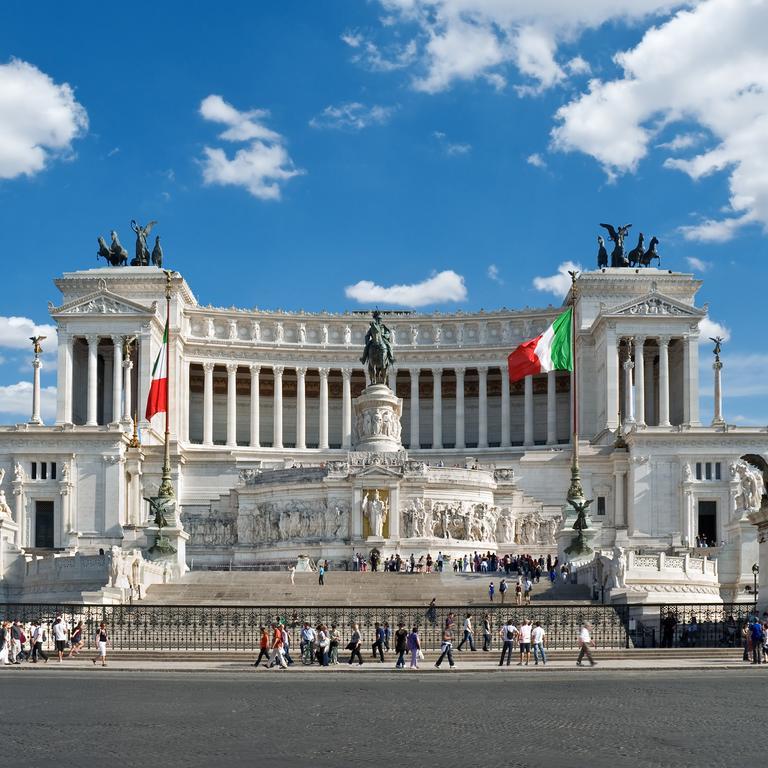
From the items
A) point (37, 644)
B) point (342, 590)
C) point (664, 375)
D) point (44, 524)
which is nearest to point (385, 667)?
point (37, 644)

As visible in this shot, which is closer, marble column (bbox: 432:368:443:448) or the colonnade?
the colonnade

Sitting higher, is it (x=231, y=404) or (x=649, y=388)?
(x=649, y=388)

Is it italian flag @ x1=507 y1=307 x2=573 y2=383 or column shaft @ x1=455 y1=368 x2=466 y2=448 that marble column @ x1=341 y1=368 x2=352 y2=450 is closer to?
column shaft @ x1=455 y1=368 x2=466 y2=448

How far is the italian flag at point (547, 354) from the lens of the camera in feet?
225

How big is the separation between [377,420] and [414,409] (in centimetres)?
3071

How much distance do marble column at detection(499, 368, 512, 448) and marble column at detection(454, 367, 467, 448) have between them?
340 cm

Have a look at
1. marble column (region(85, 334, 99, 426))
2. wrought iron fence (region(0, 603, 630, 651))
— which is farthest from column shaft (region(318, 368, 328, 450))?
wrought iron fence (region(0, 603, 630, 651))

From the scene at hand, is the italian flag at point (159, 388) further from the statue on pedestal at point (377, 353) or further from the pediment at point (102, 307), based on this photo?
the pediment at point (102, 307)

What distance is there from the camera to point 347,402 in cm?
12094

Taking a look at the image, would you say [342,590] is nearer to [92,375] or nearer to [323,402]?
[92,375]

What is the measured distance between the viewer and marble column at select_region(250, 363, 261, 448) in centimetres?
11688

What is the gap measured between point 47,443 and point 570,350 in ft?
143

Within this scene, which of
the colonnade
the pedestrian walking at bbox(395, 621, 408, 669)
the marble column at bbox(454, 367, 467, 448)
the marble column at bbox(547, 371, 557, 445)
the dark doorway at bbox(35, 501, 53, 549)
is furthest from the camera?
the marble column at bbox(454, 367, 467, 448)

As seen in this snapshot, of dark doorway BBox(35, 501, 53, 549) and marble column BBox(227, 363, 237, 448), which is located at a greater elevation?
marble column BBox(227, 363, 237, 448)
